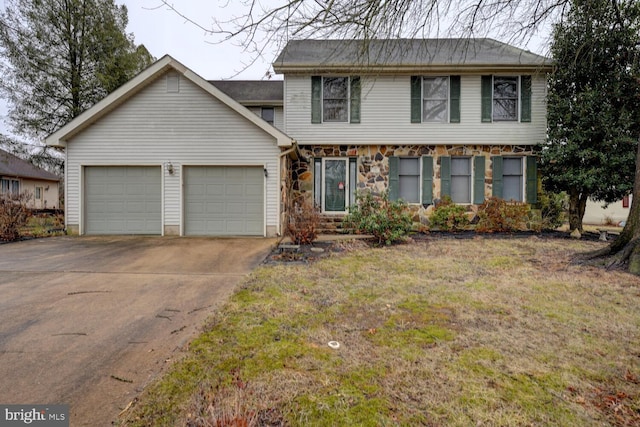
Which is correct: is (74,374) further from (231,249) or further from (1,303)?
(231,249)

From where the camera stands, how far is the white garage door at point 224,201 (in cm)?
898

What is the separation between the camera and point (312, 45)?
11266 millimetres

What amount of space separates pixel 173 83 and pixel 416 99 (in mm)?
7515

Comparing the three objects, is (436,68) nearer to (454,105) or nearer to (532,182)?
(454,105)

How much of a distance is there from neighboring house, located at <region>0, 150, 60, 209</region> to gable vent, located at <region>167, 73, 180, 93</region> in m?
15.1

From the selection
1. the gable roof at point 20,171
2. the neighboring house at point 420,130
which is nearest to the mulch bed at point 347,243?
the neighboring house at point 420,130

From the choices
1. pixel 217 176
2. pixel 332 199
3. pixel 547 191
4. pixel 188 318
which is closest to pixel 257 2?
pixel 188 318

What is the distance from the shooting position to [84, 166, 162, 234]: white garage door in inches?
354

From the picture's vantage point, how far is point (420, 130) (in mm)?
10289

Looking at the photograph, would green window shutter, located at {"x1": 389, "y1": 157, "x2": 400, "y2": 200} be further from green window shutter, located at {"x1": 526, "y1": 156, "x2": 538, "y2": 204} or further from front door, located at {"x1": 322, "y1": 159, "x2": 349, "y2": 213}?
green window shutter, located at {"x1": 526, "y1": 156, "x2": 538, "y2": 204}

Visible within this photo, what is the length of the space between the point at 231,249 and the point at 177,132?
4248 mm

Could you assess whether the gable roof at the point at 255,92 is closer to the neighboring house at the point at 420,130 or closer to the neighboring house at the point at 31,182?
the neighboring house at the point at 420,130

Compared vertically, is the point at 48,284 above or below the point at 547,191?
below

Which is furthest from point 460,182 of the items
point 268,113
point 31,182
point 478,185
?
point 31,182
